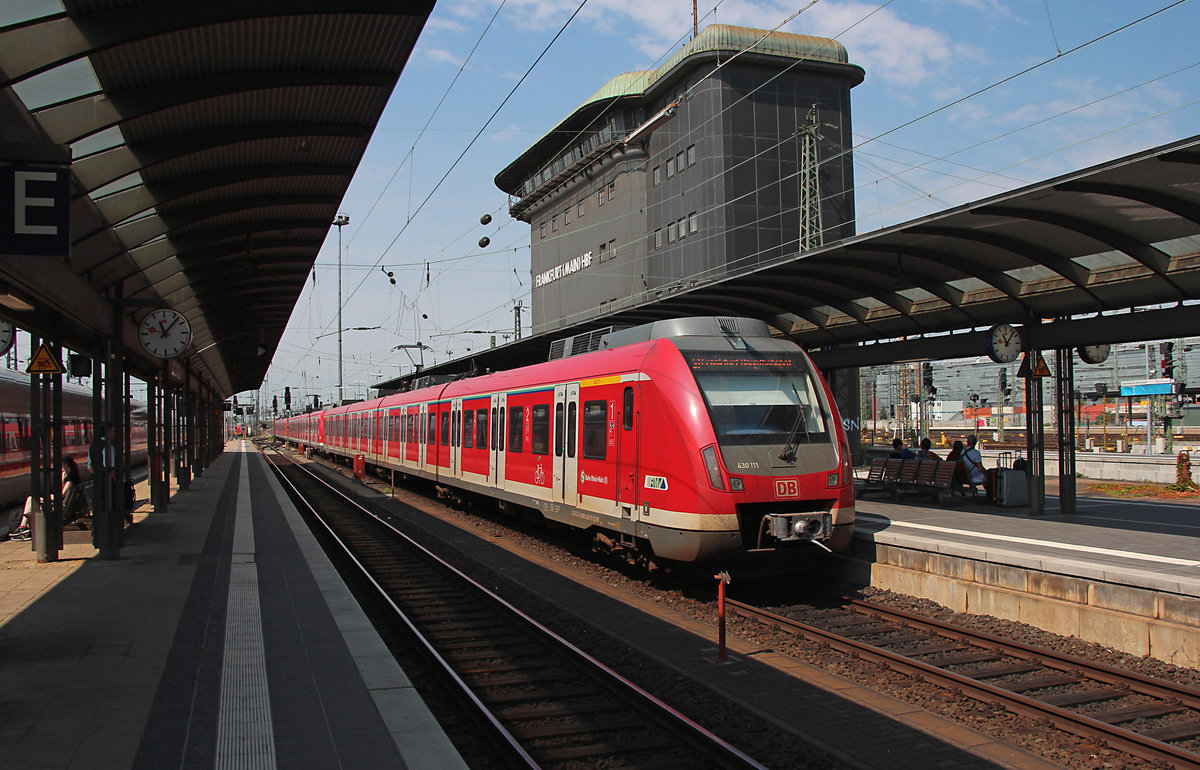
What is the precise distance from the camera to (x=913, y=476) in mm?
15531

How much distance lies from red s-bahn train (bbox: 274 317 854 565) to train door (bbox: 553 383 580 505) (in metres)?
0.03

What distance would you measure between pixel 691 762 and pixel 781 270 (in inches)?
373

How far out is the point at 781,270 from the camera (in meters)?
13.5

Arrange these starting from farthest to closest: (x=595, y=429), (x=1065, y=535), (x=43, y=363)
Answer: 1. (x=43, y=363)
2. (x=595, y=429)
3. (x=1065, y=535)

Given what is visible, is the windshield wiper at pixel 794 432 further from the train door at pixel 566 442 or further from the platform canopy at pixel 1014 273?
the train door at pixel 566 442

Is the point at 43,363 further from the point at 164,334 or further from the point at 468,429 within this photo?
the point at 468,429

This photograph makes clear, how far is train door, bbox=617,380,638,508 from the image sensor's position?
10.2 metres

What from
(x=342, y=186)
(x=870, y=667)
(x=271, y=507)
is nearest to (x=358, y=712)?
(x=870, y=667)

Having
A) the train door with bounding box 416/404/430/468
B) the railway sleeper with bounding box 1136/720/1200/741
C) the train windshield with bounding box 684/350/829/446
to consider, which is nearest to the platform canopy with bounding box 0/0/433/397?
the train windshield with bounding box 684/350/829/446

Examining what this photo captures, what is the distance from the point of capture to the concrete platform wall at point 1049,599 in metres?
7.30

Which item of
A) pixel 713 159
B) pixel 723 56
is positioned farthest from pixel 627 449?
pixel 723 56

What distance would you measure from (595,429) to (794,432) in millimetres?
2839

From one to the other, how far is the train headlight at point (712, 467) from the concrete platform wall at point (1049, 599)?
273cm

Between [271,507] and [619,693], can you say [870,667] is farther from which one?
[271,507]
